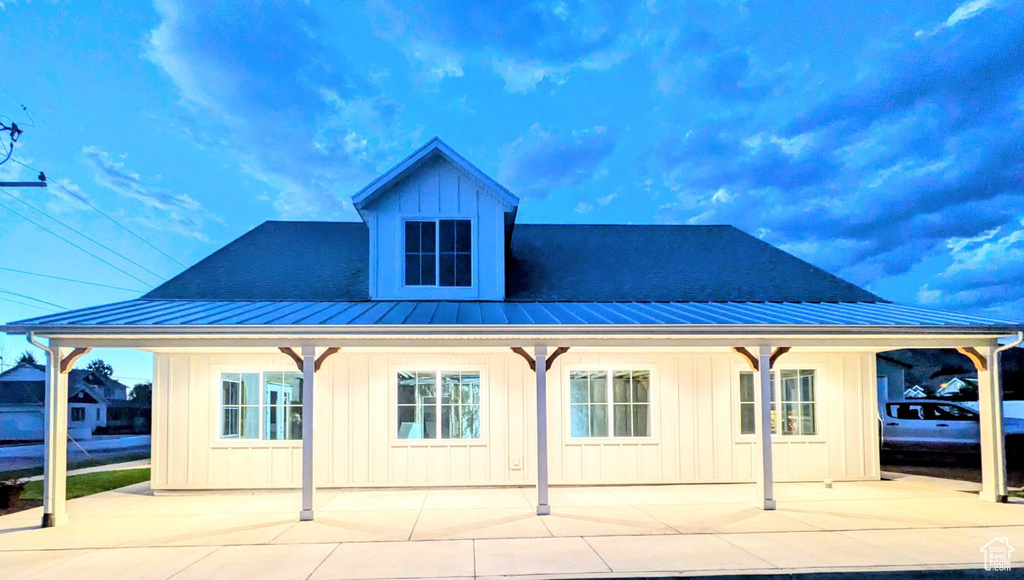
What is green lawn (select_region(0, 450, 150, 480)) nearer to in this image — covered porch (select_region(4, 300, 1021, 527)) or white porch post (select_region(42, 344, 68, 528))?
white porch post (select_region(42, 344, 68, 528))

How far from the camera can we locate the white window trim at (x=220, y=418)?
10.5m

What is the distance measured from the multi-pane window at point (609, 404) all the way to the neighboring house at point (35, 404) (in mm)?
28932

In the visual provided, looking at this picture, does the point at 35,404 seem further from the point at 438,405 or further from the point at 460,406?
the point at 460,406

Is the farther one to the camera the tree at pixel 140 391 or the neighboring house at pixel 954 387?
the tree at pixel 140 391

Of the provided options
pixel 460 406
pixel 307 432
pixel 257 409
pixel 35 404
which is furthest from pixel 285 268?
pixel 35 404

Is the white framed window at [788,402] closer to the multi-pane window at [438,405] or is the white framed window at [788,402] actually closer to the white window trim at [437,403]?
the white window trim at [437,403]

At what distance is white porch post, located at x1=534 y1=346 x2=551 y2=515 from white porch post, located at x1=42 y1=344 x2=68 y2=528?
604 centimetres

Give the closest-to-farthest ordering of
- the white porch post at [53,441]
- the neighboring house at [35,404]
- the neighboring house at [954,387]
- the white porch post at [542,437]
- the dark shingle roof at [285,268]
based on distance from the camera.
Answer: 1. the white porch post at [53,441]
2. the white porch post at [542,437]
3. the dark shingle roof at [285,268]
4. the neighboring house at [954,387]
5. the neighboring house at [35,404]

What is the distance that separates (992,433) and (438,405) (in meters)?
8.28

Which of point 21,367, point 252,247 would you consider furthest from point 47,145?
point 252,247

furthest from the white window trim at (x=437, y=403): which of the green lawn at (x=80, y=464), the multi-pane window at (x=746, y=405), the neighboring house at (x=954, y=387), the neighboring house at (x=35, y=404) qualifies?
the neighboring house at (x=35, y=404)

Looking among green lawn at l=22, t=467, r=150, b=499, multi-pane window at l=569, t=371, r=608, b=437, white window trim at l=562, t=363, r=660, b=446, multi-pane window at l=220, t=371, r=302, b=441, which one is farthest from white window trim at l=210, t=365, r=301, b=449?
multi-pane window at l=569, t=371, r=608, b=437

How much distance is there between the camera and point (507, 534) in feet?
23.7

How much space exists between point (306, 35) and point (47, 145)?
43922mm
